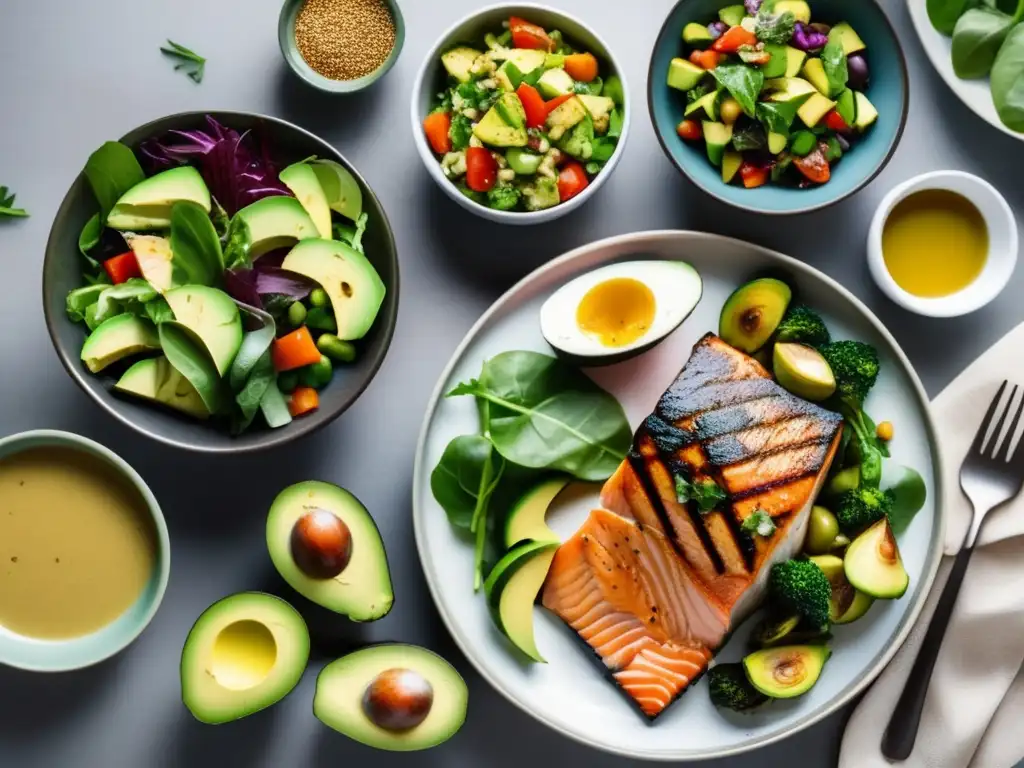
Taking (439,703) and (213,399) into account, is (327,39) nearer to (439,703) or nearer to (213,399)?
(213,399)

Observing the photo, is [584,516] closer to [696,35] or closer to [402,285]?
[402,285]

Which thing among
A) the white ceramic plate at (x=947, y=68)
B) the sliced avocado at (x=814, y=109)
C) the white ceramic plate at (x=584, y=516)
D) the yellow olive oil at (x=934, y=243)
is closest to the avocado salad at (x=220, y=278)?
the white ceramic plate at (x=584, y=516)

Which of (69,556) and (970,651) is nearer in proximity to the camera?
(69,556)

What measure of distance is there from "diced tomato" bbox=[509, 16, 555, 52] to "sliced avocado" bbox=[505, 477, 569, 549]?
0.95 metres

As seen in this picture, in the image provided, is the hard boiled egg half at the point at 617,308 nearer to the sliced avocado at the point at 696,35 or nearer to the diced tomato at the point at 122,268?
the sliced avocado at the point at 696,35

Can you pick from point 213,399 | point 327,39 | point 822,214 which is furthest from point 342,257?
point 822,214

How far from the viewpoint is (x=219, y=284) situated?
7.10 feet

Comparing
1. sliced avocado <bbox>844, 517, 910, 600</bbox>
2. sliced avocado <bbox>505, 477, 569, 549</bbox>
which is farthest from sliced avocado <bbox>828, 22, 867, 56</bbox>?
sliced avocado <bbox>505, 477, 569, 549</bbox>

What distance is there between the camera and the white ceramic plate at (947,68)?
93.9 inches

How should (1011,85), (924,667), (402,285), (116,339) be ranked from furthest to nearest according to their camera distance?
(402,285) → (924,667) → (116,339) → (1011,85)

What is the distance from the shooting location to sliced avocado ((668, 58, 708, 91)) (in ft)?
7.46

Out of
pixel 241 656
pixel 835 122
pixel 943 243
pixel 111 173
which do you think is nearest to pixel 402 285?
pixel 111 173

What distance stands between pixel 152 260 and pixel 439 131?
0.67 m

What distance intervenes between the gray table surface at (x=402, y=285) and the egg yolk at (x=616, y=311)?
24 centimetres
